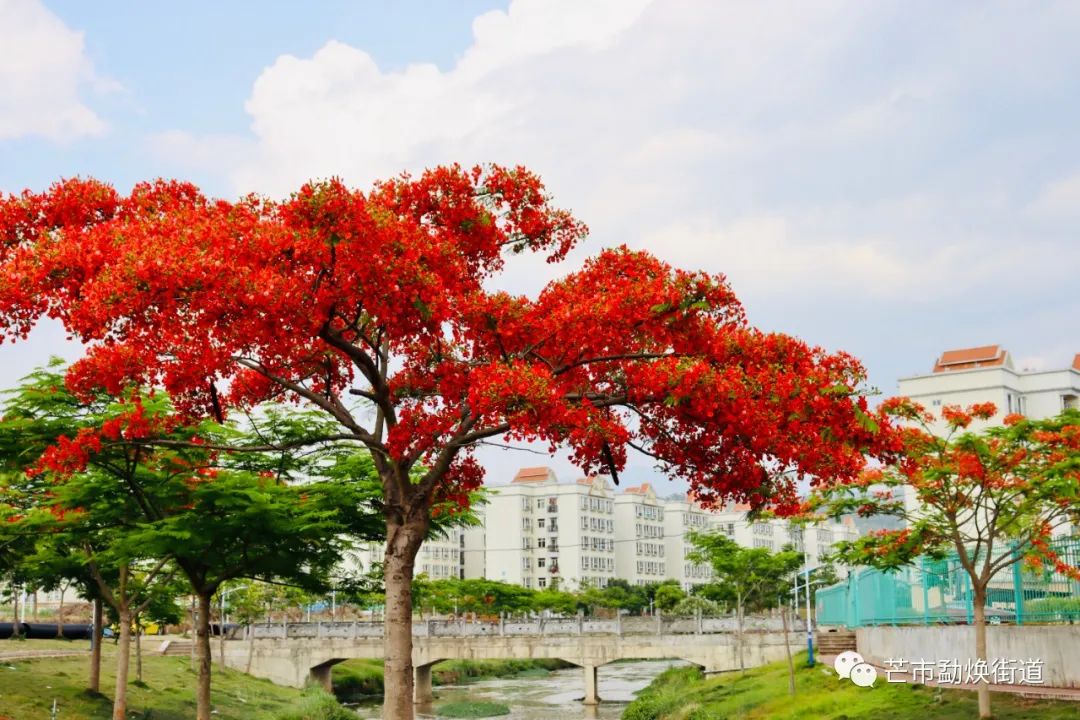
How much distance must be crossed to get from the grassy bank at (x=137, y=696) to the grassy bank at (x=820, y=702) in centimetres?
1013

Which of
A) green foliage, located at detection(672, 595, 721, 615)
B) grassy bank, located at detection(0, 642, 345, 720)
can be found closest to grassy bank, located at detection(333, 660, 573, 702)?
green foliage, located at detection(672, 595, 721, 615)

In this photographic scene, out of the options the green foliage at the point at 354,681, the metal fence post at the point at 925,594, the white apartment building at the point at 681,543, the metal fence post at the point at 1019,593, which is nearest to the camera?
the metal fence post at the point at 1019,593

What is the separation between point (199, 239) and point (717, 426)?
5.81m

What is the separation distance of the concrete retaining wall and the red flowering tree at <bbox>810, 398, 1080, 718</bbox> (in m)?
1.24

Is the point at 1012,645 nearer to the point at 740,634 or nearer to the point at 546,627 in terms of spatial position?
the point at 740,634

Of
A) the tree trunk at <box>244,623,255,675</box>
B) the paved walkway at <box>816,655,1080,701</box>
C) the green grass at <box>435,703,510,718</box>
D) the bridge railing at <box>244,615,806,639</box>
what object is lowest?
the green grass at <box>435,703,510,718</box>

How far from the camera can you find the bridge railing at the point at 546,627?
5366cm

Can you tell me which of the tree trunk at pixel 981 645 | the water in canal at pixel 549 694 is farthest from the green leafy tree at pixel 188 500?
the water in canal at pixel 549 694

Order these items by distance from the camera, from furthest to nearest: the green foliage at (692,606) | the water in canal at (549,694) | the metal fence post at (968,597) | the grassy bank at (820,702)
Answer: the green foliage at (692,606) → the water in canal at (549,694) → the metal fence post at (968,597) → the grassy bank at (820,702)

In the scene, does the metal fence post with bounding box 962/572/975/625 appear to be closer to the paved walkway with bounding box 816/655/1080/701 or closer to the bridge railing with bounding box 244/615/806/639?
the paved walkway with bounding box 816/655/1080/701

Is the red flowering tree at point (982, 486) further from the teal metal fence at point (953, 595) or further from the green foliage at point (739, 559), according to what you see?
the green foliage at point (739, 559)

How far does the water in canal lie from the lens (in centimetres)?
4884

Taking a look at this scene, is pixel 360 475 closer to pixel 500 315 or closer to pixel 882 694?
pixel 500 315

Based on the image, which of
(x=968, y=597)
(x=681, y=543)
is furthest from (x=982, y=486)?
(x=681, y=543)
